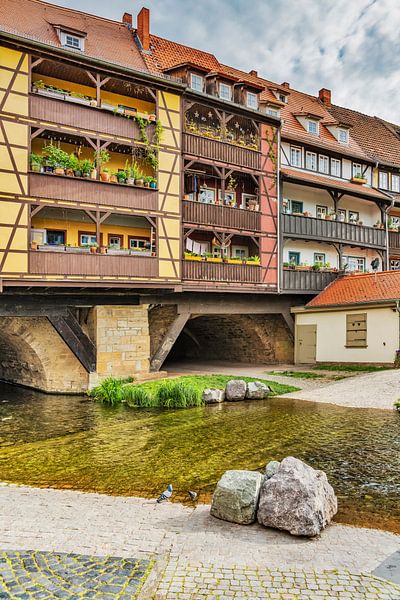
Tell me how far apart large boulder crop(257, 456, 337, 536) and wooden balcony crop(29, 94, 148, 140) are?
1462 cm

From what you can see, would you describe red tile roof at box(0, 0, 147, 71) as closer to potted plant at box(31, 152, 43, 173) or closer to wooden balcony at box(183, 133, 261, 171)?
wooden balcony at box(183, 133, 261, 171)

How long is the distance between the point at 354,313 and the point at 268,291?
3885 millimetres

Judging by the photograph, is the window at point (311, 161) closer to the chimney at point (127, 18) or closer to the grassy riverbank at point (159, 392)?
the chimney at point (127, 18)

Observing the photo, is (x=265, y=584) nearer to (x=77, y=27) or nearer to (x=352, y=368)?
(x=352, y=368)


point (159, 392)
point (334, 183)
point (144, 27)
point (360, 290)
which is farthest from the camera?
point (334, 183)

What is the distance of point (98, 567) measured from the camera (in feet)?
16.7

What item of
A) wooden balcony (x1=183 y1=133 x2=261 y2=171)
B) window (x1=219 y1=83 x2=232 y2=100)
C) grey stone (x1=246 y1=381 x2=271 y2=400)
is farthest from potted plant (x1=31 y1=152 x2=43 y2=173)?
grey stone (x1=246 y1=381 x2=271 y2=400)

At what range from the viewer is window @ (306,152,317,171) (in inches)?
1065

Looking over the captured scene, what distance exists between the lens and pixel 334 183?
26.7 meters

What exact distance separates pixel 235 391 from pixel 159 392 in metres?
2.52

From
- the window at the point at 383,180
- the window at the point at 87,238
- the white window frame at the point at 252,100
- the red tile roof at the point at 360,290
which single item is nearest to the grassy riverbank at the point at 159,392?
the window at the point at 87,238

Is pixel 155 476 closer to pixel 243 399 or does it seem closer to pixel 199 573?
pixel 199 573

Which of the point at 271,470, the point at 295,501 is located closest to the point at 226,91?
the point at 271,470

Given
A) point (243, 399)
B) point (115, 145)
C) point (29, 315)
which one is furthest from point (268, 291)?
point (29, 315)
